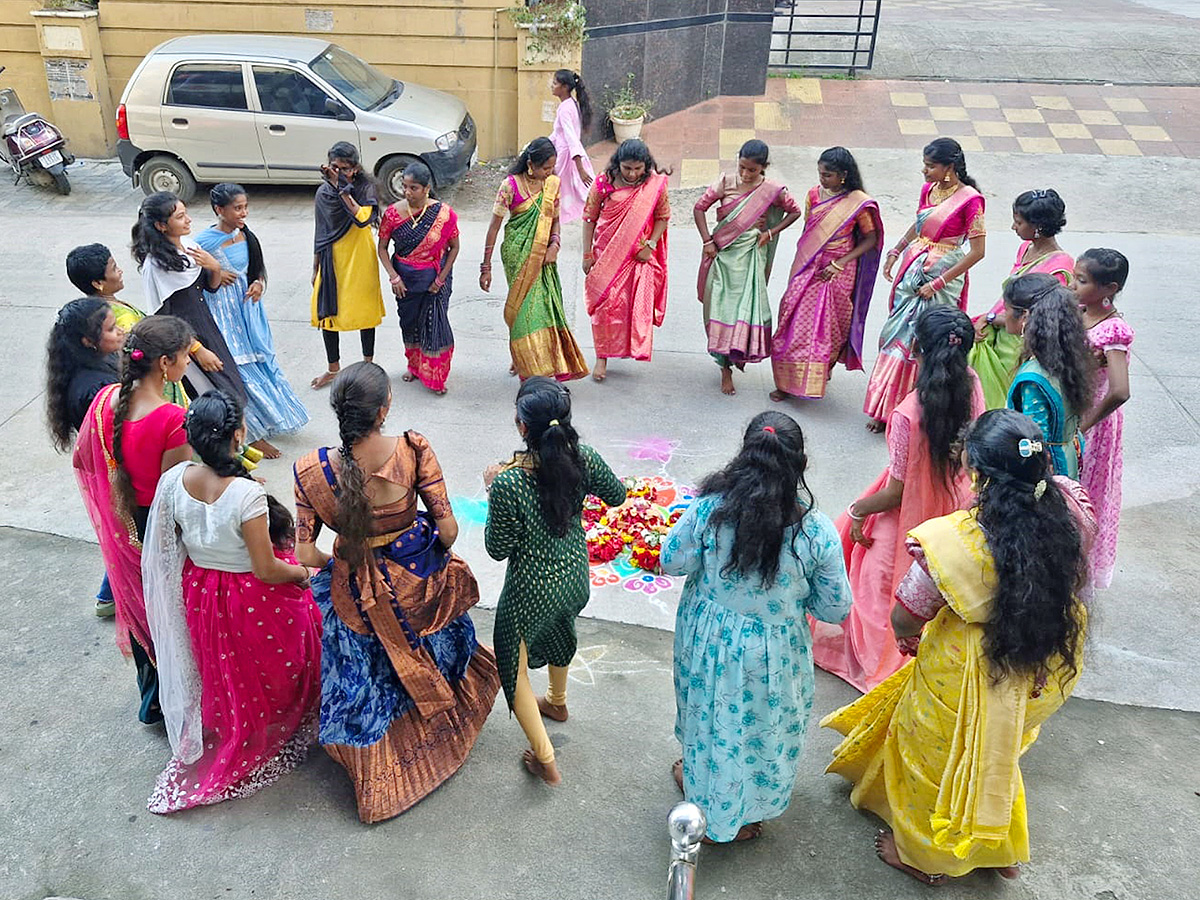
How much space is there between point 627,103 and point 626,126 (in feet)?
1.06

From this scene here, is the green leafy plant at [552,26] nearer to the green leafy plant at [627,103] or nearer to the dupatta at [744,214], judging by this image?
the green leafy plant at [627,103]

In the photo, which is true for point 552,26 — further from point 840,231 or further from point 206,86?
point 840,231

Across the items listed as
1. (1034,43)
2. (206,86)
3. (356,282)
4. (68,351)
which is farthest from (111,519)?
(1034,43)

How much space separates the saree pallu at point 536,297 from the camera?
5477 millimetres

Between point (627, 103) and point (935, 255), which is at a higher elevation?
point (935, 255)

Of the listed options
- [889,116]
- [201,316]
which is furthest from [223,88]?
[889,116]

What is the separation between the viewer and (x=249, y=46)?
30.1 feet

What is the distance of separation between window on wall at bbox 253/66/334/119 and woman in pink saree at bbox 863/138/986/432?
594cm

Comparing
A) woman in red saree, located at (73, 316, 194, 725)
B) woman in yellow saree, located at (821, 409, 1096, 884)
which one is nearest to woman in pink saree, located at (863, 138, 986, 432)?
woman in yellow saree, located at (821, 409, 1096, 884)

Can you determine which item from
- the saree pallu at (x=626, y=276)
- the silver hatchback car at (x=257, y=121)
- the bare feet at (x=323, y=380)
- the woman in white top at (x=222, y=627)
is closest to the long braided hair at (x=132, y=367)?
the woman in white top at (x=222, y=627)

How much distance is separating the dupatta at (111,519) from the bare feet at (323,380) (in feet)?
8.73

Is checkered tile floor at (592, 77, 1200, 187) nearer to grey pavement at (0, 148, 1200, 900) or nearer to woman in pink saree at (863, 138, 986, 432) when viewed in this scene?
woman in pink saree at (863, 138, 986, 432)

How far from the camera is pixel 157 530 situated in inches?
115

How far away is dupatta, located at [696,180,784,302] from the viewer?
5492mm
